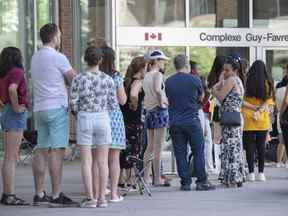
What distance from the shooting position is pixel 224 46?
19.8 m

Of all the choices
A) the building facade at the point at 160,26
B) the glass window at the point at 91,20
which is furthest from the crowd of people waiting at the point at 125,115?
the glass window at the point at 91,20

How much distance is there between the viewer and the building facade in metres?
18.7

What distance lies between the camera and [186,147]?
39.4 feet

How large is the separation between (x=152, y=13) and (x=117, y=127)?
363 inches

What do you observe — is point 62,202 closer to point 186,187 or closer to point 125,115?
point 125,115

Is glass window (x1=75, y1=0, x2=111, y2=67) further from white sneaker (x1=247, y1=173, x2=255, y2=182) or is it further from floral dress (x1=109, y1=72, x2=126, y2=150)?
floral dress (x1=109, y1=72, x2=126, y2=150)

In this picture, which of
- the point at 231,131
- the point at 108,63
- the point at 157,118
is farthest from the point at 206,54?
the point at 108,63

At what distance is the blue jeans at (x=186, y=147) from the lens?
1187 centimetres

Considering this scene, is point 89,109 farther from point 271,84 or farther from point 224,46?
point 224,46

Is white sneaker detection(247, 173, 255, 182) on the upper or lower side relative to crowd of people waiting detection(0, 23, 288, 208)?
lower

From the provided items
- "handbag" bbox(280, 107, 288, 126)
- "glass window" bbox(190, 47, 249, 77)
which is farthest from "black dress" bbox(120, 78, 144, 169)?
"glass window" bbox(190, 47, 249, 77)

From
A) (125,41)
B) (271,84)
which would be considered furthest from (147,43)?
(271,84)

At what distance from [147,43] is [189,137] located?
7.23 meters

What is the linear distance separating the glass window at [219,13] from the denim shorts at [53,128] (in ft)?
32.9
